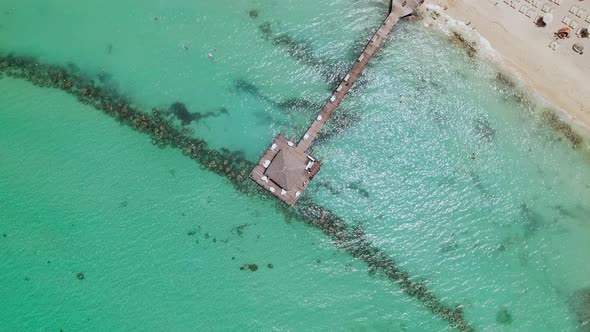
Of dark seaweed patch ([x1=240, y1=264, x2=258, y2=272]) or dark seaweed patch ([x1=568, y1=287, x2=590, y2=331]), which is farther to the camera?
dark seaweed patch ([x1=568, y1=287, x2=590, y2=331])

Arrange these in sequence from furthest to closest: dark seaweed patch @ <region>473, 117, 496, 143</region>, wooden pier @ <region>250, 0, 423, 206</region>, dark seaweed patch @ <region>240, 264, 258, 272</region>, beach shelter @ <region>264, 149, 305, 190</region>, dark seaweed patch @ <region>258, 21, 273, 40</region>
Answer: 1. dark seaweed patch @ <region>473, 117, 496, 143</region>
2. dark seaweed patch @ <region>258, 21, 273, 40</region>
3. dark seaweed patch @ <region>240, 264, 258, 272</region>
4. wooden pier @ <region>250, 0, 423, 206</region>
5. beach shelter @ <region>264, 149, 305, 190</region>

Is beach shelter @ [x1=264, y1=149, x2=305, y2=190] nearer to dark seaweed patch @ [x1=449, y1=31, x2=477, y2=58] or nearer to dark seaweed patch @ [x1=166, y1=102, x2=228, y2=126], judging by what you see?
dark seaweed patch @ [x1=166, y1=102, x2=228, y2=126]

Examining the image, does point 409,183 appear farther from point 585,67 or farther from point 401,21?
point 585,67

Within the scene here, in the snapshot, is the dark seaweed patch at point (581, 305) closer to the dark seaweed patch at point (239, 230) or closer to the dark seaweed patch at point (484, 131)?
the dark seaweed patch at point (484, 131)

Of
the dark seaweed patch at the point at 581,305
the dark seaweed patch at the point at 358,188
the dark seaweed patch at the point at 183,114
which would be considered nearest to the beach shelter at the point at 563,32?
the dark seaweed patch at the point at 358,188

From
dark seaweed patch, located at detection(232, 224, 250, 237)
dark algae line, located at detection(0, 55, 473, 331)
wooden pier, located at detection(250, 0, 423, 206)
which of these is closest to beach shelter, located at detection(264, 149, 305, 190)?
wooden pier, located at detection(250, 0, 423, 206)

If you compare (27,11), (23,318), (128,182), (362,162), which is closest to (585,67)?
(362,162)
